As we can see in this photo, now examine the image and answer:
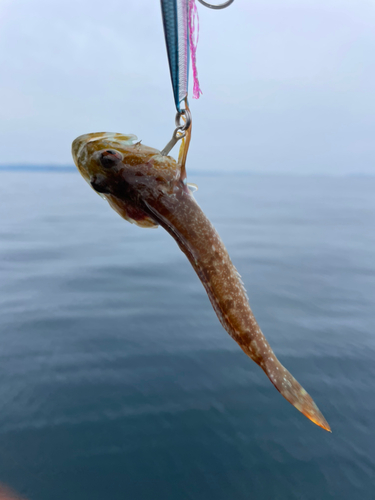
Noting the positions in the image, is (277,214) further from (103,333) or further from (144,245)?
(103,333)

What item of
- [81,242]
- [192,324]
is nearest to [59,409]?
[192,324]

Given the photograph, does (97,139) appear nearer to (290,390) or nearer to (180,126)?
(180,126)

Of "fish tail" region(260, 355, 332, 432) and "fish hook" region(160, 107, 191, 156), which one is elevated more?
"fish hook" region(160, 107, 191, 156)

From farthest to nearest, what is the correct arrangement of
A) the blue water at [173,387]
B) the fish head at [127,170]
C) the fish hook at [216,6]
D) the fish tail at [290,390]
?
the blue water at [173,387] < the fish hook at [216,6] < the fish head at [127,170] < the fish tail at [290,390]

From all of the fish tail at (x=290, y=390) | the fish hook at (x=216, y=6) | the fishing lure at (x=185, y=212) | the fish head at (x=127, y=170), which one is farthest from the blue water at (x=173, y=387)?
the fish hook at (x=216, y=6)

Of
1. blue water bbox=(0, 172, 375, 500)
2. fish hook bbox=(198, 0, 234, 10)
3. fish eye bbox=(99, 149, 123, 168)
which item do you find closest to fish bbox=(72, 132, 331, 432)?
fish eye bbox=(99, 149, 123, 168)

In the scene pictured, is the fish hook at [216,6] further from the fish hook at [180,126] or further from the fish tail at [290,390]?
the fish tail at [290,390]

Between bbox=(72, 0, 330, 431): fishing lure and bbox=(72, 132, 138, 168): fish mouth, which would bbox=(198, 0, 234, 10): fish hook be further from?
bbox=(72, 132, 138, 168): fish mouth
